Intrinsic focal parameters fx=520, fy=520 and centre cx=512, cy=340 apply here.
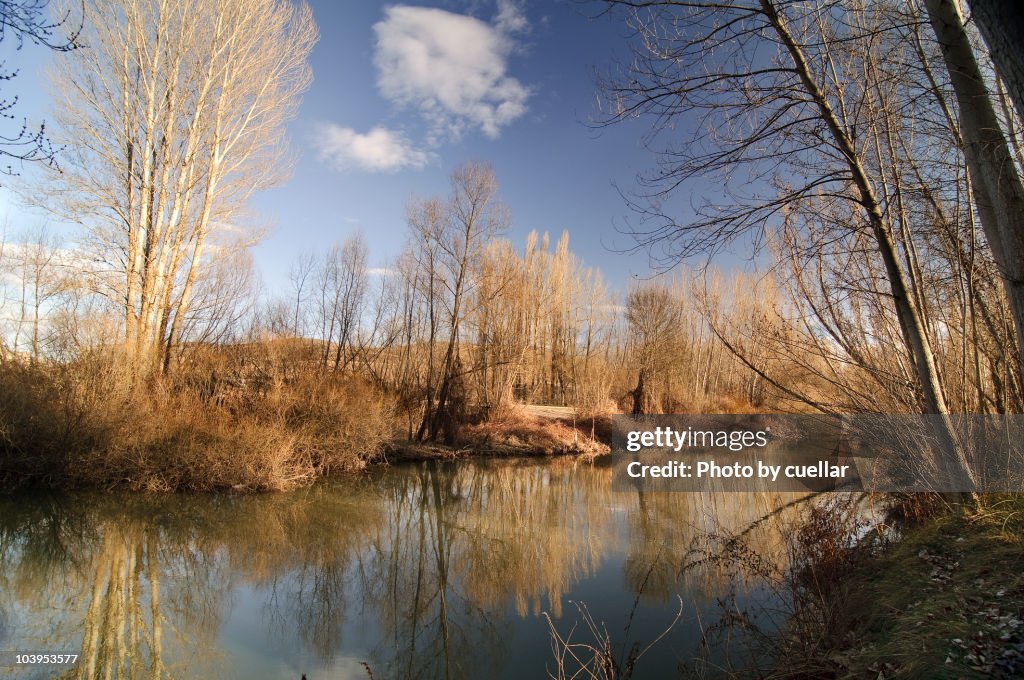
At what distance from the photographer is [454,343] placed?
53.0 feet

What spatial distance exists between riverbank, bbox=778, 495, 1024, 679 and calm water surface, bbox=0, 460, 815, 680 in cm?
112

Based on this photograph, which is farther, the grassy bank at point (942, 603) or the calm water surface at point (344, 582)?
the calm water surface at point (344, 582)

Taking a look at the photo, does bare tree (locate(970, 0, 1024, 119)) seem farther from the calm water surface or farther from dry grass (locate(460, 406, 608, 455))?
dry grass (locate(460, 406, 608, 455))

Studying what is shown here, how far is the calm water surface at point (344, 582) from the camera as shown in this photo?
4309 millimetres

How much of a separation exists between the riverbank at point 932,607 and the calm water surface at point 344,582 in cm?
112

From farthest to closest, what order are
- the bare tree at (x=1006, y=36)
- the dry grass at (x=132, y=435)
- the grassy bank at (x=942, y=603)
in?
the dry grass at (x=132, y=435), the grassy bank at (x=942, y=603), the bare tree at (x=1006, y=36)

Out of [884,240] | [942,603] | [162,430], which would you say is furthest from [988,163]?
[162,430]

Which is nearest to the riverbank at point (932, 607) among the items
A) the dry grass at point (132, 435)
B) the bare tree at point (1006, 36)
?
the bare tree at point (1006, 36)

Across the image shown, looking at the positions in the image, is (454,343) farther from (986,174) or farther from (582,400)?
(986,174)

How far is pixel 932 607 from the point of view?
3105 mm

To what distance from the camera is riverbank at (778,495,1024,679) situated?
8.20 feet

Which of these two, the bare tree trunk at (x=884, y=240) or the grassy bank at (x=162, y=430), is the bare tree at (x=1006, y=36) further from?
the grassy bank at (x=162, y=430)

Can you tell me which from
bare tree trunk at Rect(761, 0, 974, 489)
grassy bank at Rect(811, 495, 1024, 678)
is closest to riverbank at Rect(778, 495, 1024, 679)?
grassy bank at Rect(811, 495, 1024, 678)

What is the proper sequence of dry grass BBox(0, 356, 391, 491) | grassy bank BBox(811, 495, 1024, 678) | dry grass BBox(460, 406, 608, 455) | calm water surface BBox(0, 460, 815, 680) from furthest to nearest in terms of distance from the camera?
dry grass BBox(460, 406, 608, 455), dry grass BBox(0, 356, 391, 491), calm water surface BBox(0, 460, 815, 680), grassy bank BBox(811, 495, 1024, 678)
